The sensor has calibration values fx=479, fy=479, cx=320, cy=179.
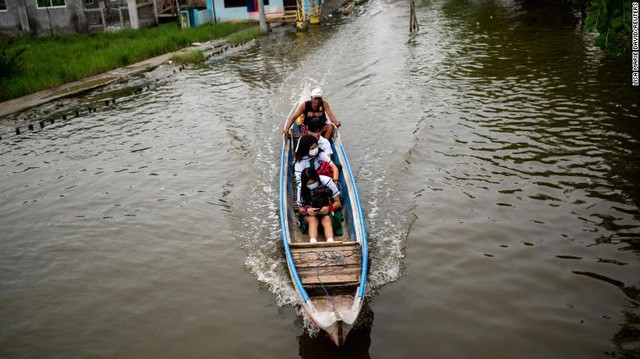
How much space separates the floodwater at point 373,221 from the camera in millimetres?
6395

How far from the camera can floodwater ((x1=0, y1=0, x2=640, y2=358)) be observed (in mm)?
6395

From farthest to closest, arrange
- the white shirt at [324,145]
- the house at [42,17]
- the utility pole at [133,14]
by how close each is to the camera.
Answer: the utility pole at [133,14] < the house at [42,17] < the white shirt at [324,145]

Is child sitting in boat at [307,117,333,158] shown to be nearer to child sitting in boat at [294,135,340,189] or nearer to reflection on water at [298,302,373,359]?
child sitting in boat at [294,135,340,189]

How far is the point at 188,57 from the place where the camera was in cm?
2319

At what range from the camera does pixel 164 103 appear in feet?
56.8

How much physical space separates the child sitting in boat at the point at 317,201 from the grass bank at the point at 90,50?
15.3 meters

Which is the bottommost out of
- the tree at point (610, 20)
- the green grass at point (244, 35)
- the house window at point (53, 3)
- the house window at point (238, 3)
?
the tree at point (610, 20)

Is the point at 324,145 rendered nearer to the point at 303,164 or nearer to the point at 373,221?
the point at 303,164

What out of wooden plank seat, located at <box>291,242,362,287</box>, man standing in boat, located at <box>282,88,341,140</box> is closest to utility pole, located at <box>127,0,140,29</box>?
man standing in boat, located at <box>282,88,341,140</box>

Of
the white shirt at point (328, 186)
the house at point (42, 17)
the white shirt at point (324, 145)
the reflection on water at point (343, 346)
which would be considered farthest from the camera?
the house at point (42, 17)

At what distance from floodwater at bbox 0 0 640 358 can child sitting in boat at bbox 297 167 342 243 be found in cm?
89

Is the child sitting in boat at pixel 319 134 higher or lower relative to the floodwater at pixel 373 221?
higher

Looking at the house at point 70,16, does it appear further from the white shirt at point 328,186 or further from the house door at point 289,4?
the white shirt at point 328,186

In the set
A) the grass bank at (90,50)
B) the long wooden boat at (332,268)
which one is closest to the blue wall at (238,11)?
the grass bank at (90,50)
